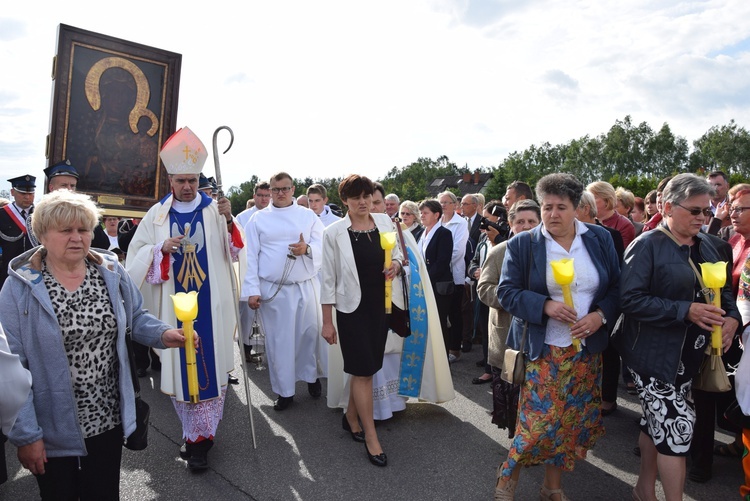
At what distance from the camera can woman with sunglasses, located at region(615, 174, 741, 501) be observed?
2916mm

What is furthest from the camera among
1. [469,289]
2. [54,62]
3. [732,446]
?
[469,289]

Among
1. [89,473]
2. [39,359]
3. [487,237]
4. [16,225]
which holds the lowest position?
[89,473]

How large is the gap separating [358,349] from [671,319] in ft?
6.68

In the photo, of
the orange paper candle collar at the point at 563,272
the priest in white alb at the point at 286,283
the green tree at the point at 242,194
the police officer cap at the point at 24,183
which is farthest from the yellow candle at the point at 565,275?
the green tree at the point at 242,194

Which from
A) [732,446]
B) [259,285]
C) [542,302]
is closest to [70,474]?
[542,302]

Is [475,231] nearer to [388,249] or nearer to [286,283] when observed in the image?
[286,283]

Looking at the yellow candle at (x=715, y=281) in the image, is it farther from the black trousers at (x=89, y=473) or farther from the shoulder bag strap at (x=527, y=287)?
the black trousers at (x=89, y=473)

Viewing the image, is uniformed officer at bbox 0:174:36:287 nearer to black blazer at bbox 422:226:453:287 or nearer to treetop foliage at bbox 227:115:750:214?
black blazer at bbox 422:226:453:287

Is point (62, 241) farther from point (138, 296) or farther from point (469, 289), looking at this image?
point (469, 289)

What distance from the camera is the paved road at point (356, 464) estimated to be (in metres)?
3.57

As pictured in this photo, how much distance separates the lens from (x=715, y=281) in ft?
9.43

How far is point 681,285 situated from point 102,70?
5.82 m

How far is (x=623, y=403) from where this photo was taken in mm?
5246

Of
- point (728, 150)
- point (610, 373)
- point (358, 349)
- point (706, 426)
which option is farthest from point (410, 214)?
point (728, 150)
